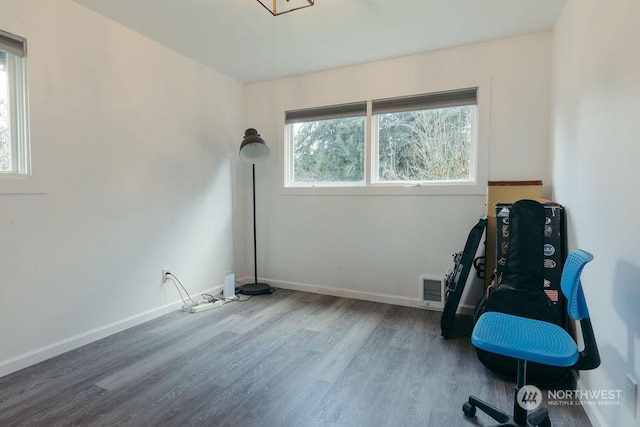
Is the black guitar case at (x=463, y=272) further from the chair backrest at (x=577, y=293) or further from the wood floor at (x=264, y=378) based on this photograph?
the chair backrest at (x=577, y=293)

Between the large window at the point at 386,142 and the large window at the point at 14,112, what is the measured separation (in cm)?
235

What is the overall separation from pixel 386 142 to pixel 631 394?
2.68 metres

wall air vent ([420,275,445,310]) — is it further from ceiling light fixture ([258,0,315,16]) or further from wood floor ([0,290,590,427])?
ceiling light fixture ([258,0,315,16])

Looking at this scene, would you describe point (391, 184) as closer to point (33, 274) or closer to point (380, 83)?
point (380, 83)

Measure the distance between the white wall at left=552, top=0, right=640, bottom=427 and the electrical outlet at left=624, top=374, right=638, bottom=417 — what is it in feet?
0.10

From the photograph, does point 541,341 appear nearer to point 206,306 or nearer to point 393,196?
point 393,196

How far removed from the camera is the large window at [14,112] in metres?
2.11

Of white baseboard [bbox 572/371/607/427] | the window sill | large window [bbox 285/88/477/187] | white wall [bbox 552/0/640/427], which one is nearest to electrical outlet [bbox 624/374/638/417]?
white wall [bbox 552/0/640/427]

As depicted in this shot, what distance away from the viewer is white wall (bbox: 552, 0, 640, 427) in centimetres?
130

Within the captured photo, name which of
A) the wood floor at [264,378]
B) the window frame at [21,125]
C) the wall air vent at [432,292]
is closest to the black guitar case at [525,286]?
the wood floor at [264,378]

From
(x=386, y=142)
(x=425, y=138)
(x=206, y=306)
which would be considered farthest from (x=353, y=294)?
(x=425, y=138)

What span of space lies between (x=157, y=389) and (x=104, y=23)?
8.75 ft

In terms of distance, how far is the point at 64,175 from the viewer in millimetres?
2348

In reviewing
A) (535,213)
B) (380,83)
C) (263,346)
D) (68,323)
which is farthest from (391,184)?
(68,323)
